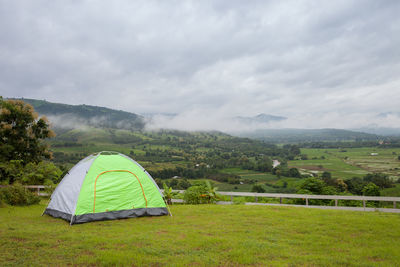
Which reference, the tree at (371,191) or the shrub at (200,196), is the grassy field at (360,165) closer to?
the tree at (371,191)

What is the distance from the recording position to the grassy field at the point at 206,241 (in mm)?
5059

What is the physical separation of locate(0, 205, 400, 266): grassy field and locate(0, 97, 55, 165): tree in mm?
13259

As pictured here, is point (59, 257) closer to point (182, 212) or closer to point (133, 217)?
point (133, 217)

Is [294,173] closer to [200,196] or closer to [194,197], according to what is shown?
[200,196]

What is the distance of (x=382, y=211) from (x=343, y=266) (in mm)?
8074

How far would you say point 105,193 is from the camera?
9.12 meters

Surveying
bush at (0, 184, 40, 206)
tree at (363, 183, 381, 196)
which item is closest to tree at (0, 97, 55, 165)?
bush at (0, 184, 40, 206)

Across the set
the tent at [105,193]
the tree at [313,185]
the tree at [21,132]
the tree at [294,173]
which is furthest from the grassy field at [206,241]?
the tree at [294,173]

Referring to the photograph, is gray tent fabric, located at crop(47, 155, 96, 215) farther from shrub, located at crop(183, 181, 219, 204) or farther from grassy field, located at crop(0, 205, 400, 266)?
shrub, located at crop(183, 181, 219, 204)

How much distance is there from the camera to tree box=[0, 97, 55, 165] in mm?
19031

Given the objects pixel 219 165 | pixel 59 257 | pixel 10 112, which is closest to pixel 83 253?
pixel 59 257

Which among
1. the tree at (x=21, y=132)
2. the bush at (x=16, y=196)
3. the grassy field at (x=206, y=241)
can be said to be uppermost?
the tree at (x=21, y=132)

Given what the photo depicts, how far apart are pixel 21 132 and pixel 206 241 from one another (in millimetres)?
20951

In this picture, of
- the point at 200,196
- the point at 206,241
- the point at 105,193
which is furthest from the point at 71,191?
the point at 200,196
